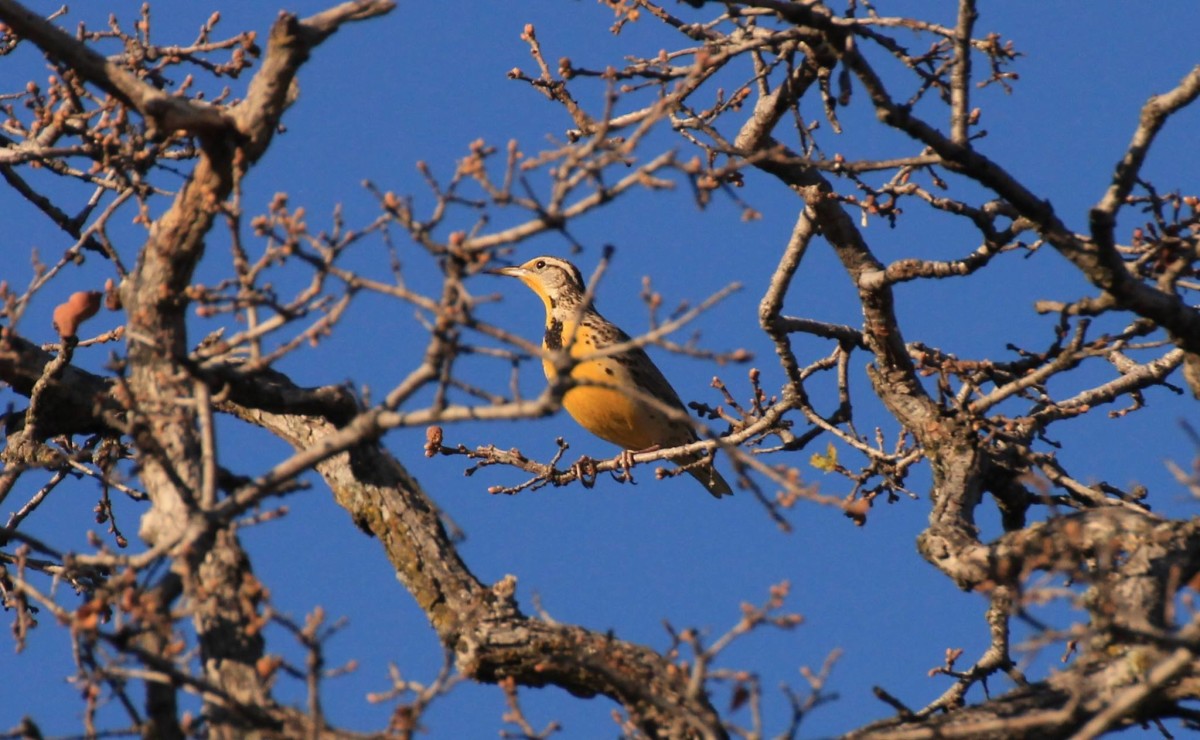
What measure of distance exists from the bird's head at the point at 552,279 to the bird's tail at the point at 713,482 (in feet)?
6.55

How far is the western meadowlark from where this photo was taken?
11.6 metres

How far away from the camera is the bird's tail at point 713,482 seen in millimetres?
11555

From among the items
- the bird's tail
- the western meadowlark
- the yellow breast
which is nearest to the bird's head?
the western meadowlark

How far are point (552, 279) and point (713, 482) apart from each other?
7.92 feet

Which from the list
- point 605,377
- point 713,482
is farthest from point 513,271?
point 713,482

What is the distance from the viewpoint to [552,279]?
13.0m

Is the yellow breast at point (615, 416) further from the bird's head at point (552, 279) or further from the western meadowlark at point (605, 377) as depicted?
the bird's head at point (552, 279)

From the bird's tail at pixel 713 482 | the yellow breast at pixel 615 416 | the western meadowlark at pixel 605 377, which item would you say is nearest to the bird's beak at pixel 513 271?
the western meadowlark at pixel 605 377

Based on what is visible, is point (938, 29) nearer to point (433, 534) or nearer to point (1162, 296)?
point (1162, 296)

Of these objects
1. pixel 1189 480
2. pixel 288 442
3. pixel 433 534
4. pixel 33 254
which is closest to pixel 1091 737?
pixel 1189 480

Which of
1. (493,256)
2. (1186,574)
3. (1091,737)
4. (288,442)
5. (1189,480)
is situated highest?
(288,442)

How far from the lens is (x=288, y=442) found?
7699 millimetres

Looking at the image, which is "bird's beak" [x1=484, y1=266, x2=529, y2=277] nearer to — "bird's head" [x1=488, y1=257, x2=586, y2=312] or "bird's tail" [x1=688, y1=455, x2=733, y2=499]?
"bird's head" [x1=488, y1=257, x2=586, y2=312]

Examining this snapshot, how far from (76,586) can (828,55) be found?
440cm
